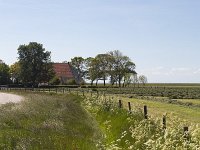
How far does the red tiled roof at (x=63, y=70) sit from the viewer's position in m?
183

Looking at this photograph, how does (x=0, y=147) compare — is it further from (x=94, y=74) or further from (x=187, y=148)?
(x=94, y=74)

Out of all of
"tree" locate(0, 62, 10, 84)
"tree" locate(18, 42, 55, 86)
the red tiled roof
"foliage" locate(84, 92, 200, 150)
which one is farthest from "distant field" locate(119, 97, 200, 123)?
the red tiled roof

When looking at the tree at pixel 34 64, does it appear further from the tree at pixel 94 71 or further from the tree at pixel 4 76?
the tree at pixel 94 71

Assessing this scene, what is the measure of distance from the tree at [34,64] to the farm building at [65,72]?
29.7 metres

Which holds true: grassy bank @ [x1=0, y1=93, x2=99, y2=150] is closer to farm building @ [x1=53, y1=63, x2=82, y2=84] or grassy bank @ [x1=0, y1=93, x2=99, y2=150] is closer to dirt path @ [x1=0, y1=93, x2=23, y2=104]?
dirt path @ [x1=0, y1=93, x2=23, y2=104]

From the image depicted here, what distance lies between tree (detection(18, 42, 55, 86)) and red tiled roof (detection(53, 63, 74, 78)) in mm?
32735

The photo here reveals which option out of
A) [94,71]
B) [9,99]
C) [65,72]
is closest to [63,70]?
[65,72]

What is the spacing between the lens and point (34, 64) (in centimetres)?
14488

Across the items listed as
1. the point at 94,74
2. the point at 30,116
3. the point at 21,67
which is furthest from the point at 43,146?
the point at 94,74

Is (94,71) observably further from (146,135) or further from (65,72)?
(146,135)

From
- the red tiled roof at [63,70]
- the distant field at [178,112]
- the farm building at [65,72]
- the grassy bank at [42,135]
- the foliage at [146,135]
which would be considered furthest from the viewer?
the red tiled roof at [63,70]

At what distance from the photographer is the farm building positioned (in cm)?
18121

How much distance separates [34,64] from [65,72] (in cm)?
4113

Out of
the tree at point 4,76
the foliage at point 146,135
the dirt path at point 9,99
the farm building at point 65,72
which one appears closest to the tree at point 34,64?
the tree at point 4,76
